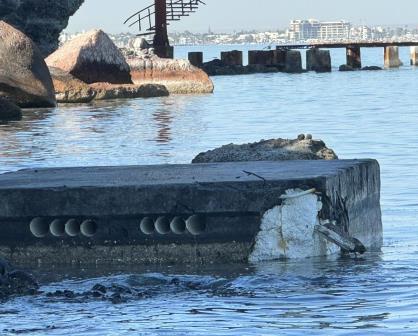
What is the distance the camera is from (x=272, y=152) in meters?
12.1

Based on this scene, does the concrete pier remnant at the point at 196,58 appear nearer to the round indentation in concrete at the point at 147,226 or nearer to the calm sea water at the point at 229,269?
the calm sea water at the point at 229,269

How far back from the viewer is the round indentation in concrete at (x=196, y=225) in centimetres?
886

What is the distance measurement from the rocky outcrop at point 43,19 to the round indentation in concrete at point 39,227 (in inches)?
1680

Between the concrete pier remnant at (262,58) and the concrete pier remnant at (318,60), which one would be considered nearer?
the concrete pier remnant at (262,58)

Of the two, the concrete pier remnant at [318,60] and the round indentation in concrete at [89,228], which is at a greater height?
the round indentation in concrete at [89,228]

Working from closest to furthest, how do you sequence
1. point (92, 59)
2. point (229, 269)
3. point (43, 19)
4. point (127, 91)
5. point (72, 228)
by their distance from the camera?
point (229, 269) < point (72, 228) < point (92, 59) < point (127, 91) < point (43, 19)

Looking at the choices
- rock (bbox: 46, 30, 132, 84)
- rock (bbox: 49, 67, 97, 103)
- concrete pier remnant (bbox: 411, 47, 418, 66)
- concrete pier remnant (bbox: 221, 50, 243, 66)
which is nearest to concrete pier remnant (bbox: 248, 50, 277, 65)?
concrete pier remnant (bbox: 221, 50, 243, 66)

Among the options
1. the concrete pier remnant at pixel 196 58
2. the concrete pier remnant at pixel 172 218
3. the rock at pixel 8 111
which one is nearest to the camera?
the concrete pier remnant at pixel 172 218

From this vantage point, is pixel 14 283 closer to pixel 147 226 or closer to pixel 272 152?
pixel 147 226

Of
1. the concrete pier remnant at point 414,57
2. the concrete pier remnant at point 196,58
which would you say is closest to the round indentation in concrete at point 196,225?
the concrete pier remnant at point 196,58

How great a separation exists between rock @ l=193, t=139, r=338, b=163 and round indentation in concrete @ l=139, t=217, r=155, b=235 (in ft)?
9.91

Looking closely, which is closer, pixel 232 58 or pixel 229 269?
pixel 229 269

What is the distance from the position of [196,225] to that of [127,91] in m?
27.8

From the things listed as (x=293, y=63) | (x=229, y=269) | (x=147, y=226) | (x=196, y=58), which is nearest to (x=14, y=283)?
(x=147, y=226)
